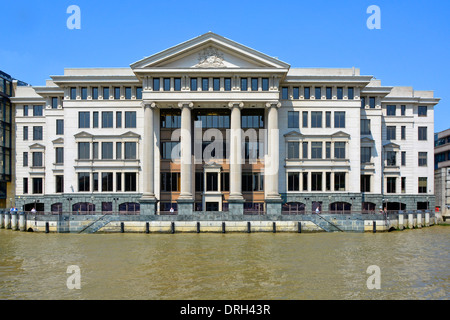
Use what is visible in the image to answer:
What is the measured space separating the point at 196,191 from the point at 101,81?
22841 millimetres

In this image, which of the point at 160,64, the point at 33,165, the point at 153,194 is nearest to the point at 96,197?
the point at 153,194

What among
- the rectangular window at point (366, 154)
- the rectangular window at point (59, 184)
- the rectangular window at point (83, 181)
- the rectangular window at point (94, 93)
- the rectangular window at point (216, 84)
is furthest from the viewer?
the rectangular window at point (59, 184)

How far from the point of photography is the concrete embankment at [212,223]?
51531 millimetres

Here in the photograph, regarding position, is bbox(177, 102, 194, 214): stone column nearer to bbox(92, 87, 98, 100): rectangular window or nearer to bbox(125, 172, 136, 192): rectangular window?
bbox(125, 172, 136, 192): rectangular window

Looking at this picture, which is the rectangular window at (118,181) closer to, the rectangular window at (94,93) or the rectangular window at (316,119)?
the rectangular window at (94,93)

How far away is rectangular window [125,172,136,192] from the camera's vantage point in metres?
64.1

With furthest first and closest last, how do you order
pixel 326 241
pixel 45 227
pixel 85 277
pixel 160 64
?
pixel 160 64
pixel 45 227
pixel 326 241
pixel 85 277

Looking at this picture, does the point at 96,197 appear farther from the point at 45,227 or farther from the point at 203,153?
the point at 203,153

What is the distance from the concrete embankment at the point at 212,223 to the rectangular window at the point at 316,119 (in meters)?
17.1

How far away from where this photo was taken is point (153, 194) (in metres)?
60.1

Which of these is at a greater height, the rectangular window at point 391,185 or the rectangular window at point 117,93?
the rectangular window at point 117,93

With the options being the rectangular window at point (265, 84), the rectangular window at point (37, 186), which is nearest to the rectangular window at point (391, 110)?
the rectangular window at point (265, 84)

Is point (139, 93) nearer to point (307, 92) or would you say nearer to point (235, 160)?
point (235, 160)

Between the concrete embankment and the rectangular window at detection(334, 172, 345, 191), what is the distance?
11733mm
